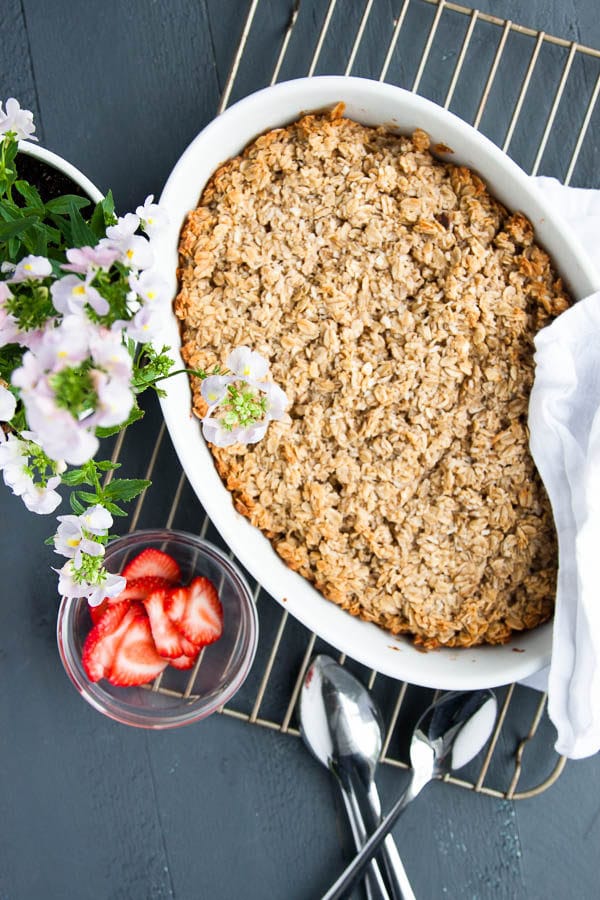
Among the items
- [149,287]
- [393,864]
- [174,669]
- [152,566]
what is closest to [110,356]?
[149,287]

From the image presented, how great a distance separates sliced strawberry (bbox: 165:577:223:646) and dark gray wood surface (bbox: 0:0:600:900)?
97 millimetres

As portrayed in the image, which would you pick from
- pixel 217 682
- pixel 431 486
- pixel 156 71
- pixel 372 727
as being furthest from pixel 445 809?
pixel 156 71

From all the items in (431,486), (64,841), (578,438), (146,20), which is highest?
(146,20)

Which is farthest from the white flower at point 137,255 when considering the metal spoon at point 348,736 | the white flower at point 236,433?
the metal spoon at point 348,736

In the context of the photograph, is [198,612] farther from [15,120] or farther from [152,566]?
[15,120]

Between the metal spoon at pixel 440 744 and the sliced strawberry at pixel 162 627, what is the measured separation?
43cm

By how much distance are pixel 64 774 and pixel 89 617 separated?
276mm

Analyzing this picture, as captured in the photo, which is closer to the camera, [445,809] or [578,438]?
[578,438]

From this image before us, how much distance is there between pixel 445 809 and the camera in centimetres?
156

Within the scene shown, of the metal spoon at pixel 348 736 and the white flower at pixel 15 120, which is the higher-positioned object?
the white flower at pixel 15 120

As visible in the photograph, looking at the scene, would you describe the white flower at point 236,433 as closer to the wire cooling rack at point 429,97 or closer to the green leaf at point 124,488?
the green leaf at point 124,488

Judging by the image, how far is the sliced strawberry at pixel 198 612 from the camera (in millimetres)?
1443

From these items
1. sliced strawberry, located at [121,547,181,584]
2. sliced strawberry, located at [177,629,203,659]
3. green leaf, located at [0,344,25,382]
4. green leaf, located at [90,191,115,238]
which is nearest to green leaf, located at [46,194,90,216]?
green leaf, located at [90,191,115,238]

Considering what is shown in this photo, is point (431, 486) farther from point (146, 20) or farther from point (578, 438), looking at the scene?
point (146, 20)
